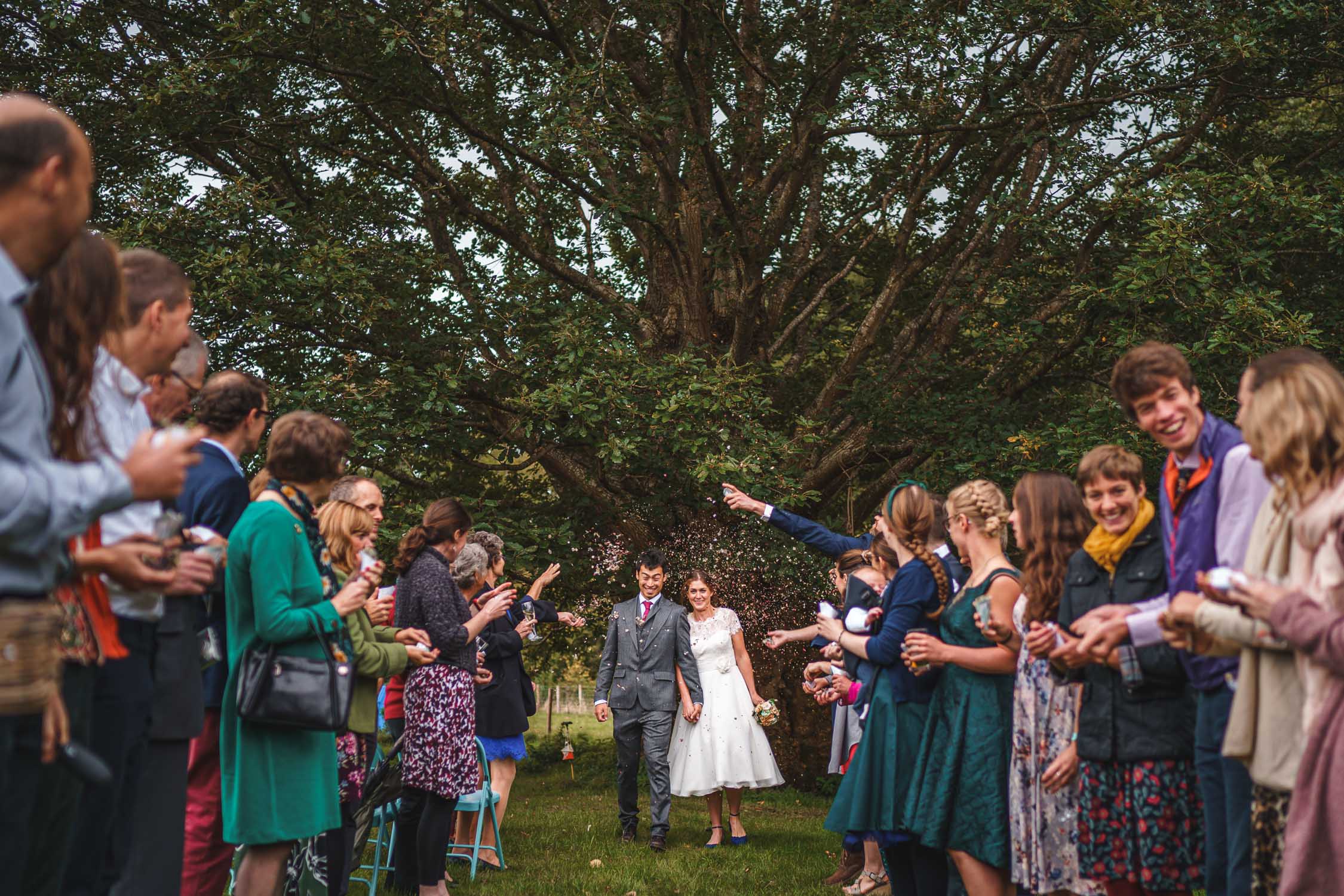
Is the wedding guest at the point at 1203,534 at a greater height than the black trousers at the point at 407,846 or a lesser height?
greater

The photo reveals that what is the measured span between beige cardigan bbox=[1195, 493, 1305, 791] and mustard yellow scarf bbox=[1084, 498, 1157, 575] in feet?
3.19

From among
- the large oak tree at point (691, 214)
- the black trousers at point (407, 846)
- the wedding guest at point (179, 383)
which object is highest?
the large oak tree at point (691, 214)

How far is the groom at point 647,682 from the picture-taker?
9.95m

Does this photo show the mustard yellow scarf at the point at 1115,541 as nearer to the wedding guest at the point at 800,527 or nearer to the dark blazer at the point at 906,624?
the dark blazer at the point at 906,624

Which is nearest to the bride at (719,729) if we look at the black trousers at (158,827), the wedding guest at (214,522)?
the wedding guest at (214,522)

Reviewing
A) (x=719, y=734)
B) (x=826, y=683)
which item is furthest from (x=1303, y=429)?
(x=719, y=734)

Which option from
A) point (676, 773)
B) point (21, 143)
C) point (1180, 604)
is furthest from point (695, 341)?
point (21, 143)

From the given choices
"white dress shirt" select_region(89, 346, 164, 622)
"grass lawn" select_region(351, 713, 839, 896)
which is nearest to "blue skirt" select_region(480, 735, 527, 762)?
"grass lawn" select_region(351, 713, 839, 896)

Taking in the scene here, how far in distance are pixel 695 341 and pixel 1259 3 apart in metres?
6.80

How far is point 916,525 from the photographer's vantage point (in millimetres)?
5305

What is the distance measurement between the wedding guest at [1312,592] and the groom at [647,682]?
725 cm

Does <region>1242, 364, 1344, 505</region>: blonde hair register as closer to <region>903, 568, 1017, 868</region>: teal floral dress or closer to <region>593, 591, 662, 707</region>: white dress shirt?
<region>903, 568, 1017, 868</region>: teal floral dress

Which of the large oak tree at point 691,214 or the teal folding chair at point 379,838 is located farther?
the large oak tree at point 691,214

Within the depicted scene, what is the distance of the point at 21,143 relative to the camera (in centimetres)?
227
